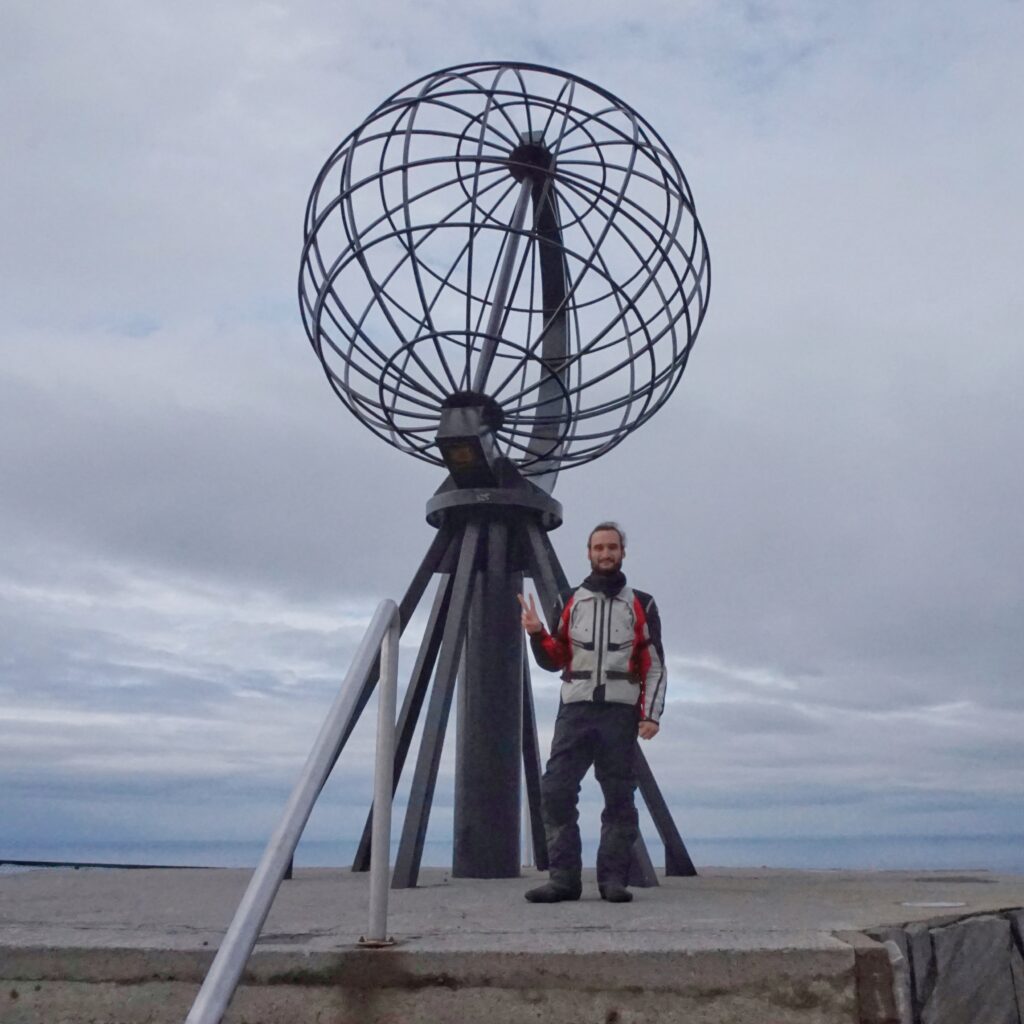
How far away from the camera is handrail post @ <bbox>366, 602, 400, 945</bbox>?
9.03 ft

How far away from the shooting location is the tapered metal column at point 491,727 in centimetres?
535

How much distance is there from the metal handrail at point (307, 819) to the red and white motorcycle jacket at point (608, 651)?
3.86 ft

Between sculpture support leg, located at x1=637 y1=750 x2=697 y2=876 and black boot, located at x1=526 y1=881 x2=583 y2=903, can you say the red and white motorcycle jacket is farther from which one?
sculpture support leg, located at x1=637 y1=750 x2=697 y2=876

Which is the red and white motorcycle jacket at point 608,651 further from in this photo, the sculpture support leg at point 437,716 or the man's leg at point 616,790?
the sculpture support leg at point 437,716

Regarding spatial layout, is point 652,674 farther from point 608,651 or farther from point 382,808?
point 382,808

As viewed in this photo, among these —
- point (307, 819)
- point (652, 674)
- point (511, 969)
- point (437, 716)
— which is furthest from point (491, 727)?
point (307, 819)

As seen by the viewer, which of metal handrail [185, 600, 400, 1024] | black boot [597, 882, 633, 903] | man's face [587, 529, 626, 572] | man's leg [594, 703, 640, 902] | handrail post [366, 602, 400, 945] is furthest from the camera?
man's face [587, 529, 626, 572]

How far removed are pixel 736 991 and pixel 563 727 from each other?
1568mm

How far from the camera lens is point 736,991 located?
2568mm

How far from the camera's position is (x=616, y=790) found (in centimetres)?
408

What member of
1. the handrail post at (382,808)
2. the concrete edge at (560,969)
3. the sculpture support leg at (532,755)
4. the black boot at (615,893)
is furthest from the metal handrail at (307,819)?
the sculpture support leg at (532,755)

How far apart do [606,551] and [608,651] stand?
1.23 feet

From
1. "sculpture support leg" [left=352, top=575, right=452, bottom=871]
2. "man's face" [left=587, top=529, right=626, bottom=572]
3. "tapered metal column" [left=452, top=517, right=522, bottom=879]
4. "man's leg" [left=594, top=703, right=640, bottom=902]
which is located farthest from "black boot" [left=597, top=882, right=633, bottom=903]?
"sculpture support leg" [left=352, top=575, right=452, bottom=871]

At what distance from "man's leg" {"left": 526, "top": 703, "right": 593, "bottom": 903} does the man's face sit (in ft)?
1.72
